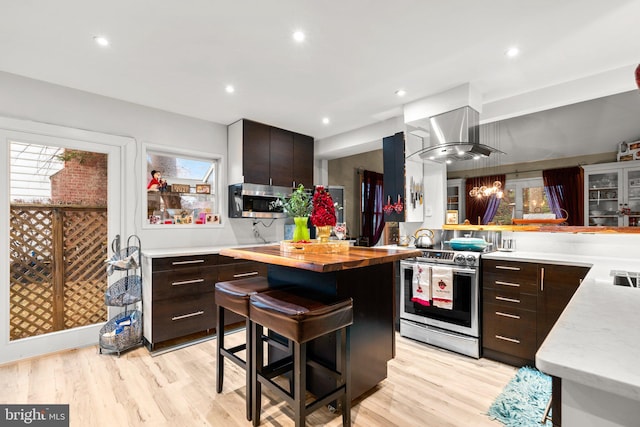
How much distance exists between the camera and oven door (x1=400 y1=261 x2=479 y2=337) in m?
2.73

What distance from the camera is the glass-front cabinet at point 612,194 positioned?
2.68 metres

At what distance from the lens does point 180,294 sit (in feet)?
10.0

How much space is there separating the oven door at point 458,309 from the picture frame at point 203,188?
2743 mm

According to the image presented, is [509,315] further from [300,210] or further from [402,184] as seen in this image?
[300,210]

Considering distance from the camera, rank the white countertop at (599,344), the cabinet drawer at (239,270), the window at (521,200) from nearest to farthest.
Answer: the white countertop at (599,344)
the window at (521,200)
the cabinet drawer at (239,270)

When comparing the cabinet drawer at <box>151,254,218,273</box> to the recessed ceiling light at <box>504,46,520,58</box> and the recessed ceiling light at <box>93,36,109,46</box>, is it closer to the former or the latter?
the recessed ceiling light at <box>93,36,109,46</box>

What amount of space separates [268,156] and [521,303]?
3299mm

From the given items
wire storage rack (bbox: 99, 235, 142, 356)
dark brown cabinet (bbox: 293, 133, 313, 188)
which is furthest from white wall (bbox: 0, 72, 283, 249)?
dark brown cabinet (bbox: 293, 133, 313, 188)

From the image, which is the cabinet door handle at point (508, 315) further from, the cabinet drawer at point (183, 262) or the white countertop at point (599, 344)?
the cabinet drawer at point (183, 262)

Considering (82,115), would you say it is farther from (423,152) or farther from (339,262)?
(423,152)

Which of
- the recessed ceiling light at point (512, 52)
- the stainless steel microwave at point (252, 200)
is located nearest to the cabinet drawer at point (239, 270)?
the stainless steel microwave at point (252, 200)

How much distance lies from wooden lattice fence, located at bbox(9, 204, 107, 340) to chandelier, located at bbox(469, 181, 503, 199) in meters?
4.29

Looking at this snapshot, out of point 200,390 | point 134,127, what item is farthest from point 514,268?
point 134,127

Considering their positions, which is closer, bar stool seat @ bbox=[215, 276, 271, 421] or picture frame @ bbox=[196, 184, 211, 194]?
bar stool seat @ bbox=[215, 276, 271, 421]
